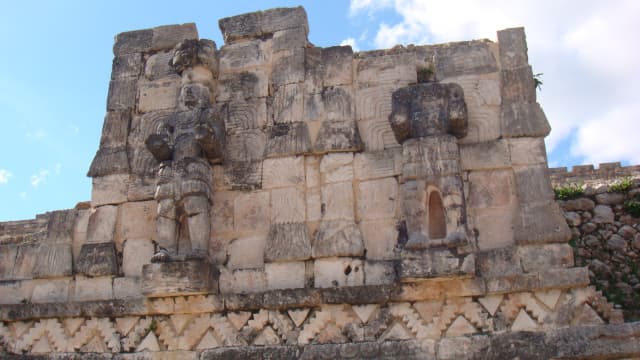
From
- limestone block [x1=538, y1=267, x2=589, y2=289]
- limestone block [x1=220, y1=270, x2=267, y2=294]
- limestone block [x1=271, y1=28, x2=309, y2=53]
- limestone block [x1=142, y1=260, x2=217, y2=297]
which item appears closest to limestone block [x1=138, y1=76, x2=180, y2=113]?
limestone block [x1=271, y1=28, x2=309, y2=53]

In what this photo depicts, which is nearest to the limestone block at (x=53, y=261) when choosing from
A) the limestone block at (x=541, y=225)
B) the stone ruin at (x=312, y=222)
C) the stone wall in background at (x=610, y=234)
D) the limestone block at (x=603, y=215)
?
the stone ruin at (x=312, y=222)

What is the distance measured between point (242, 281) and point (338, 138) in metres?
1.91

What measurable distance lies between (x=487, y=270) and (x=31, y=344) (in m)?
5.06

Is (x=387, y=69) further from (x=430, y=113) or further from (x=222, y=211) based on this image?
(x=222, y=211)

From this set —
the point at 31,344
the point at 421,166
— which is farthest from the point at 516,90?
the point at 31,344

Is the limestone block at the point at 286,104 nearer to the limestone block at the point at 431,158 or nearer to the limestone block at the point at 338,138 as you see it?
the limestone block at the point at 338,138

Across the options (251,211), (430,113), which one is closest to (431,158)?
(430,113)

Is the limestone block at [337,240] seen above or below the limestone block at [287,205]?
below

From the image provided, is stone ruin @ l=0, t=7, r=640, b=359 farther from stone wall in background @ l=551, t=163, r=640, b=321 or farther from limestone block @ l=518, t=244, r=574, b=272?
stone wall in background @ l=551, t=163, r=640, b=321

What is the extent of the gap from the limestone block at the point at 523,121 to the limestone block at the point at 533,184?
1.24 feet

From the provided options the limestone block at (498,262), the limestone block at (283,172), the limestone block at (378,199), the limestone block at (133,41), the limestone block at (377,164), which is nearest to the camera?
the limestone block at (498,262)

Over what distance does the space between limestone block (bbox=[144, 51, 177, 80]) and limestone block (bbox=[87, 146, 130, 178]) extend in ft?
3.40

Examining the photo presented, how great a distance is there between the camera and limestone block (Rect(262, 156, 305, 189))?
768 centimetres

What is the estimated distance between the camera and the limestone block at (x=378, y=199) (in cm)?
735
